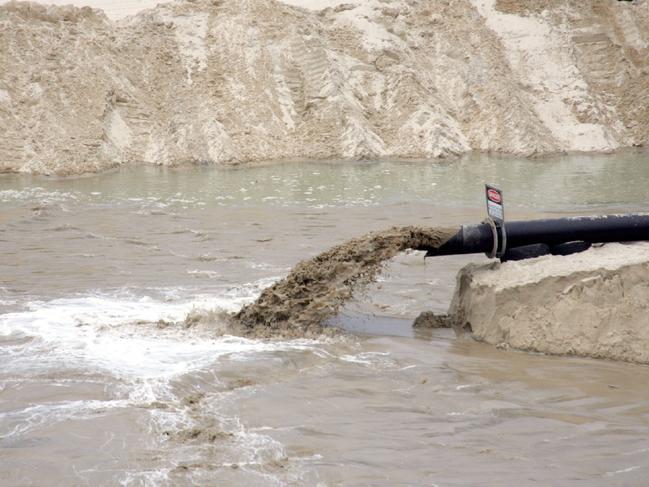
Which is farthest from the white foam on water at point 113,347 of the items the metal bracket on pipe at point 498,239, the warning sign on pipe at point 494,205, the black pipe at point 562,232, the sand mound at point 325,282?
the warning sign on pipe at point 494,205

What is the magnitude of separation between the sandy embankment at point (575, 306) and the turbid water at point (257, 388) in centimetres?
21

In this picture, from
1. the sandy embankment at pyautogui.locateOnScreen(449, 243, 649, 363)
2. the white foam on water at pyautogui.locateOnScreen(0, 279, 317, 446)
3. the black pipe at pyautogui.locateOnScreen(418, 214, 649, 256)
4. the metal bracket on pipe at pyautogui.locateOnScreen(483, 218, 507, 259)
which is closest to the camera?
the white foam on water at pyautogui.locateOnScreen(0, 279, 317, 446)

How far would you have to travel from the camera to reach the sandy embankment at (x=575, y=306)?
686cm

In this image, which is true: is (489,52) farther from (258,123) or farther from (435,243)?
(435,243)

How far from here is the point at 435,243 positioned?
7488 millimetres

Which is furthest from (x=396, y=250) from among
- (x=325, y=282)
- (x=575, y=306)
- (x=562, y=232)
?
(x=575, y=306)

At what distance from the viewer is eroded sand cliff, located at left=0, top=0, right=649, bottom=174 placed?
801 inches

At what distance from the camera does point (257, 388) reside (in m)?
5.88

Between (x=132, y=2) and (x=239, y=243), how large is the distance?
1809cm

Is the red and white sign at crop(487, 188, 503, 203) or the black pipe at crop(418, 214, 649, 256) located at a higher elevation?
the red and white sign at crop(487, 188, 503, 203)

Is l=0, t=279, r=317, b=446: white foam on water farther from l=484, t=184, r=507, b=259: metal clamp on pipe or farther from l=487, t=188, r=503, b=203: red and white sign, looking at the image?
l=487, t=188, r=503, b=203: red and white sign

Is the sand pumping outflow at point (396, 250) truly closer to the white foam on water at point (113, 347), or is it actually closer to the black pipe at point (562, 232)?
the black pipe at point (562, 232)

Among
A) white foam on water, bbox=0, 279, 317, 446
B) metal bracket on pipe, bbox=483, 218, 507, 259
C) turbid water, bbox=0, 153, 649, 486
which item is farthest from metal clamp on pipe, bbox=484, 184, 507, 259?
white foam on water, bbox=0, 279, 317, 446

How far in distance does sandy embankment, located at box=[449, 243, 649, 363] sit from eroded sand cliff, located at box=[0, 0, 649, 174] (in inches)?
530
